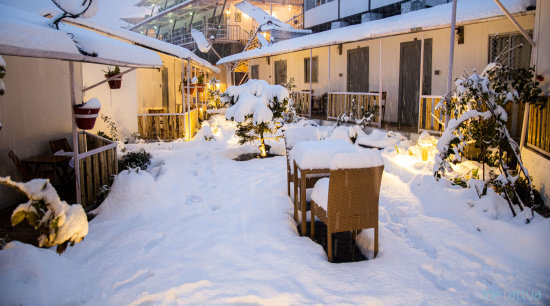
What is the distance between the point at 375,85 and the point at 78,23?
9.46m

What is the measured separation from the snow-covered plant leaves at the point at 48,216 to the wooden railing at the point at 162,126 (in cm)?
977

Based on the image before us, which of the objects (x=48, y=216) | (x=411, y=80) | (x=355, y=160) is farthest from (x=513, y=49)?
(x=48, y=216)

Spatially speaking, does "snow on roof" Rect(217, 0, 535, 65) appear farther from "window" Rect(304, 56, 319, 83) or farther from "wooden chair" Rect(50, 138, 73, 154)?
"wooden chair" Rect(50, 138, 73, 154)

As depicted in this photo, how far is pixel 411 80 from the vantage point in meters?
12.3

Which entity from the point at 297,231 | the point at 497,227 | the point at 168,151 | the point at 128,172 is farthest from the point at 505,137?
the point at 168,151

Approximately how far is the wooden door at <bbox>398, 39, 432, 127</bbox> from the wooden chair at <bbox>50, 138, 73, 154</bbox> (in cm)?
923

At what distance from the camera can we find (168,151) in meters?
10.9

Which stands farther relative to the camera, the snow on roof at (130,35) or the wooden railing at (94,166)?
the snow on roof at (130,35)

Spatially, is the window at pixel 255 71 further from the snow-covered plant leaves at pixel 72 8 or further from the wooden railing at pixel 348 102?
the snow-covered plant leaves at pixel 72 8

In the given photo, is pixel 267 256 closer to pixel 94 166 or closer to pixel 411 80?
pixel 94 166

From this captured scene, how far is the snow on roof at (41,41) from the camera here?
138 inches

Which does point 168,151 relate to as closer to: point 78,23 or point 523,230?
point 78,23

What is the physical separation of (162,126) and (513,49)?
34.4 feet

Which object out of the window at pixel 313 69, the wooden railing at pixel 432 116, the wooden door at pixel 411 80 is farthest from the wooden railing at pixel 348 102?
the window at pixel 313 69
